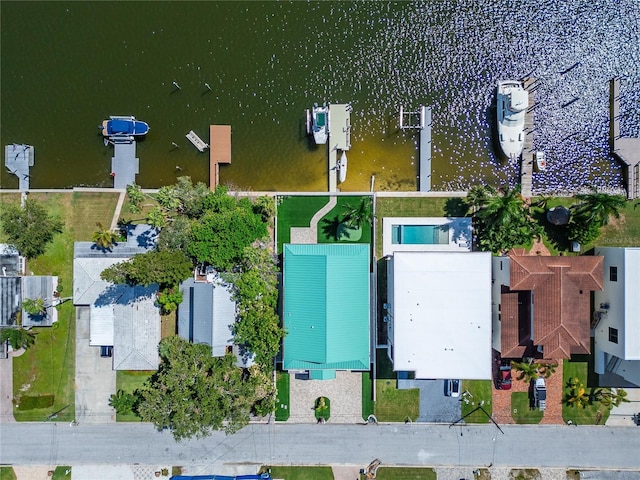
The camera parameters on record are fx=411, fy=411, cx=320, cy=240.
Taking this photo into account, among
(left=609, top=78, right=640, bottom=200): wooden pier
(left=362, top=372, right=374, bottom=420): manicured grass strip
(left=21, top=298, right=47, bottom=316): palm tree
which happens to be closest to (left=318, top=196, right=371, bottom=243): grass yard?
(left=362, top=372, right=374, bottom=420): manicured grass strip

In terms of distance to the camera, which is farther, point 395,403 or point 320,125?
point 320,125

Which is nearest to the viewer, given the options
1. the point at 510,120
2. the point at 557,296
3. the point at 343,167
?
the point at 557,296

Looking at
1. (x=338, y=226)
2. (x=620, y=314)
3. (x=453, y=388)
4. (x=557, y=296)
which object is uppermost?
(x=338, y=226)

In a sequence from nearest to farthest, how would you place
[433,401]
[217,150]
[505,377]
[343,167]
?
[505,377], [433,401], [343,167], [217,150]

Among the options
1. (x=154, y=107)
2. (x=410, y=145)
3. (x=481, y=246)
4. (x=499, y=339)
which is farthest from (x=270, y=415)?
(x=154, y=107)

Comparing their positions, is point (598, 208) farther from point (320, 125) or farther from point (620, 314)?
point (320, 125)

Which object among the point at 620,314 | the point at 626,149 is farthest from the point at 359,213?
the point at 626,149
